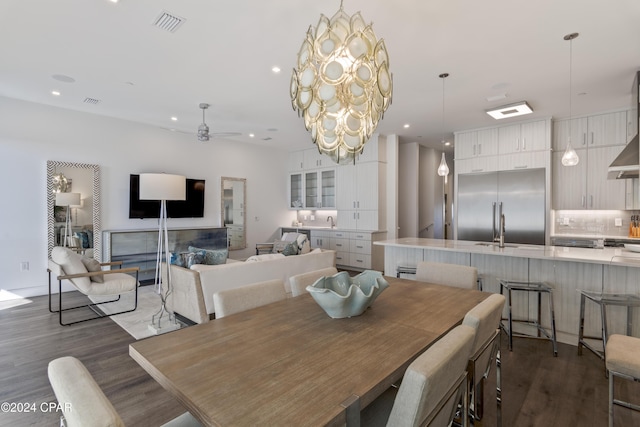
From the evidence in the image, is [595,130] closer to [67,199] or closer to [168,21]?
[168,21]

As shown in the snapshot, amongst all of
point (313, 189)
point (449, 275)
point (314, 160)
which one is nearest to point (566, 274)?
point (449, 275)

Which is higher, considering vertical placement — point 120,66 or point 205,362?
point 120,66

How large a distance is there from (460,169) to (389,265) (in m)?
2.87

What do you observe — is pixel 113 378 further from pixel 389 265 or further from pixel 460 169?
pixel 460 169

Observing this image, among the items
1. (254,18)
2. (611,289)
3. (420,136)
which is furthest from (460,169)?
(254,18)

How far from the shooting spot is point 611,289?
2834mm

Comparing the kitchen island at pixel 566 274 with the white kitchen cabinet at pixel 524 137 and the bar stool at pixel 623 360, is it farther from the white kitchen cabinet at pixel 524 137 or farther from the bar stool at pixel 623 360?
the white kitchen cabinet at pixel 524 137

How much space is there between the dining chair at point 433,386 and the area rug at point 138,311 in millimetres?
3071

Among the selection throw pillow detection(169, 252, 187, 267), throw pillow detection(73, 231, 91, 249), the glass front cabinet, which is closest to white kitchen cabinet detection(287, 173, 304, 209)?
the glass front cabinet

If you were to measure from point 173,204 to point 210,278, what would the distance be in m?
3.48

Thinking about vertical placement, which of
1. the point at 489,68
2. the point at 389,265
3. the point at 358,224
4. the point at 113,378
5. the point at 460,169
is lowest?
the point at 113,378

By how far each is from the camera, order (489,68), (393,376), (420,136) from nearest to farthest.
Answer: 1. (393,376)
2. (489,68)
3. (420,136)

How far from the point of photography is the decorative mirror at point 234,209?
708 centimetres

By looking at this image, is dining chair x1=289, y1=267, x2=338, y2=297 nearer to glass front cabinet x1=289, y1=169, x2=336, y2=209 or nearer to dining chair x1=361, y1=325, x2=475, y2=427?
dining chair x1=361, y1=325, x2=475, y2=427
